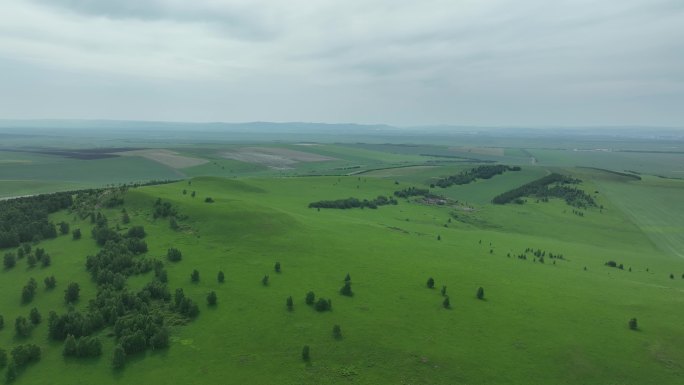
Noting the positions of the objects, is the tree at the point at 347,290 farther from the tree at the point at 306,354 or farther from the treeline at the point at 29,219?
the treeline at the point at 29,219

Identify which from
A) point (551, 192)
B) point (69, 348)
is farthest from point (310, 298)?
point (551, 192)

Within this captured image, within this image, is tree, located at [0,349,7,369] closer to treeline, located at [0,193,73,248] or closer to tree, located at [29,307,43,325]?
tree, located at [29,307,43,325]

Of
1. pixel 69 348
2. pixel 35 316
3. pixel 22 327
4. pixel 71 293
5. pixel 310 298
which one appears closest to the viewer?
pixel 69 348

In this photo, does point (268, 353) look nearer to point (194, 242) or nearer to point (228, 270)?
point (228, 270)

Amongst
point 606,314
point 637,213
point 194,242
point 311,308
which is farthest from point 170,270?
point 637,213

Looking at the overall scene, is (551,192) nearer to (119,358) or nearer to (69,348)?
(119,358)

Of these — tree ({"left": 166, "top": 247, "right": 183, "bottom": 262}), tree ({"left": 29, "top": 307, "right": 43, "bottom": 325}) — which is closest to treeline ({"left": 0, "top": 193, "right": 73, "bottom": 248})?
tree ({"left": 166, "top": 247, "right": 183, "bottom": 262})

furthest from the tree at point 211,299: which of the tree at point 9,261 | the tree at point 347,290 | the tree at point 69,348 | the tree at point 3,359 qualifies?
the tree at point 9,261
